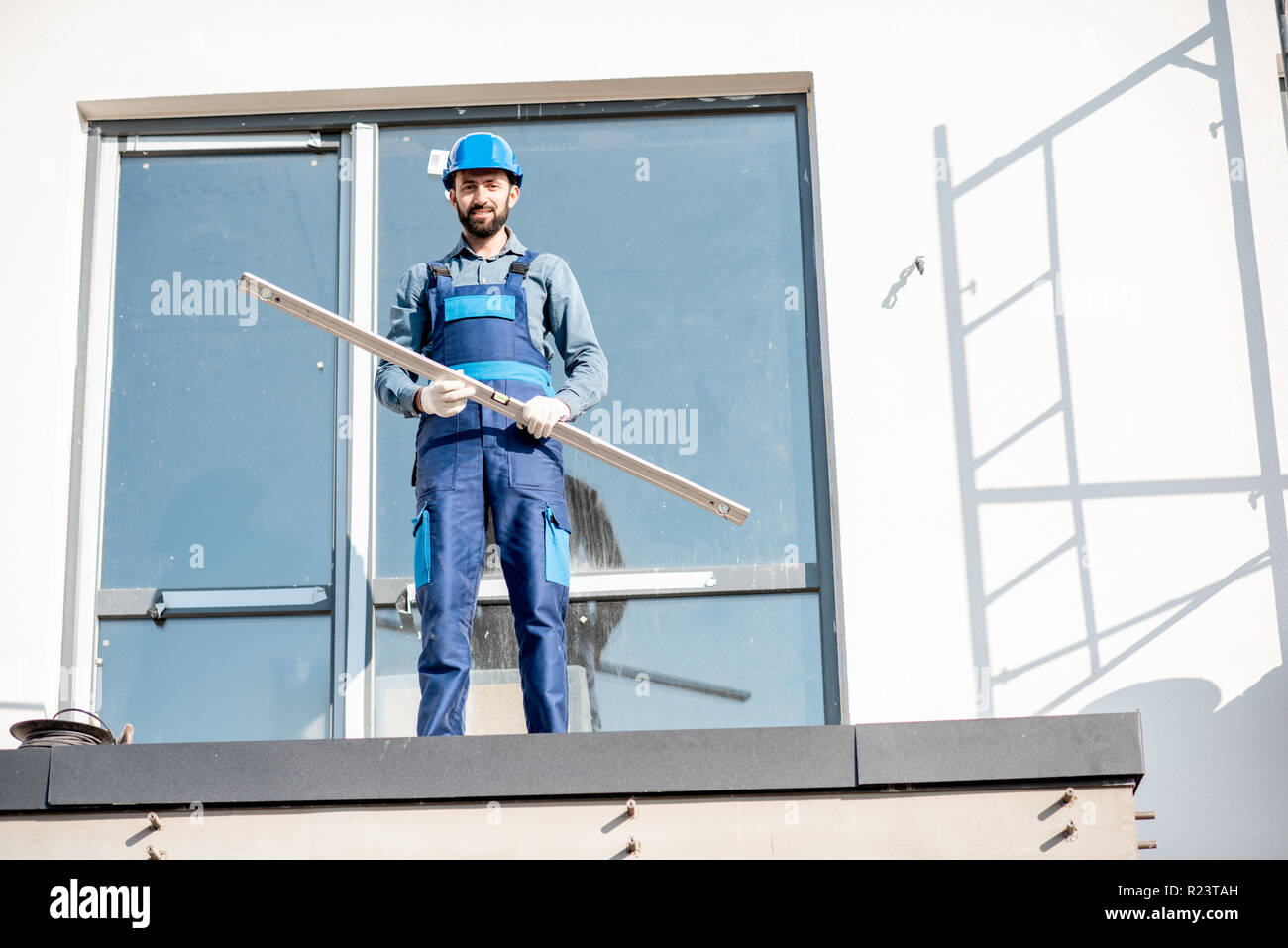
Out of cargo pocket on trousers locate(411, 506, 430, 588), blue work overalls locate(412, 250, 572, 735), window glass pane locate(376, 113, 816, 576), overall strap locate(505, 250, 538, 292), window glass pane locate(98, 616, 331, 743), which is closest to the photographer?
blue work overalls locate(412, 250, 572, 735)

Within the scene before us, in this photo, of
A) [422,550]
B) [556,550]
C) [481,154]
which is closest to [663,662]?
[556,550]

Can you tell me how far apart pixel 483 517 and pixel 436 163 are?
67.3 inches

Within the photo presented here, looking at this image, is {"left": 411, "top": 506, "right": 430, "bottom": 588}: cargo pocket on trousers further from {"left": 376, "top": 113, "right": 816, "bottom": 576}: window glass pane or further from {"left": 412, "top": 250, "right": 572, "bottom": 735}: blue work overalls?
{"left": 376, "top": 113, "right": 816, "bottom": 576}: window glass pane

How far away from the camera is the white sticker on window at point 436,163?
550 centimetres

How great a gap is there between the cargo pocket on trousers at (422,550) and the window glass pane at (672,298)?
99 centimetres

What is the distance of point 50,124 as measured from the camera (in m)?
5.57

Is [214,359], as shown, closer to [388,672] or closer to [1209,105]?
[388,672]

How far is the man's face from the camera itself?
4.48m

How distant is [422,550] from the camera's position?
4.21m

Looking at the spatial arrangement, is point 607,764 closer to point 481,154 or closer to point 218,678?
point 481,154

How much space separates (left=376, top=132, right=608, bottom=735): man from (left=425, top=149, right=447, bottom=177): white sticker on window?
99 centimetres

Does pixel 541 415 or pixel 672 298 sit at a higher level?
pixel 672 298

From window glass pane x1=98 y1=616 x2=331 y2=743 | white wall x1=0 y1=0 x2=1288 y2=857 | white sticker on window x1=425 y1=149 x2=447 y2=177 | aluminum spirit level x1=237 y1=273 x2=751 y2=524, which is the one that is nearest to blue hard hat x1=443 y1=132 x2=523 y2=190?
aluminum spirit level x1=237 y1=273 x2=751 y2=524

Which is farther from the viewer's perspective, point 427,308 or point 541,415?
point 427,308
